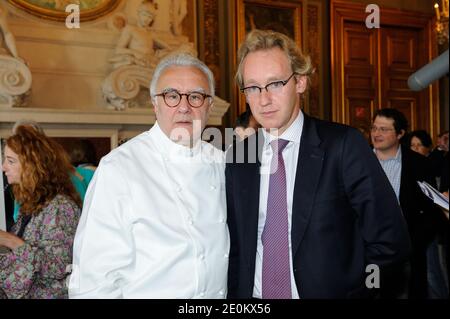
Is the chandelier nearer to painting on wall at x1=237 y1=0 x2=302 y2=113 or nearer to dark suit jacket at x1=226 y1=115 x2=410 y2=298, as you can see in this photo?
dark suit jacket at x1=226 y1=115 x2=410 y2=298

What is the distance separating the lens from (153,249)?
189cm

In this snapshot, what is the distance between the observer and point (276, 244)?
6.36ft

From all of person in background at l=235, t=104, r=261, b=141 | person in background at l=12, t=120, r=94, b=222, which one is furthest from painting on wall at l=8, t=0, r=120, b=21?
person in background at l=235, t=104, r=261, b=141

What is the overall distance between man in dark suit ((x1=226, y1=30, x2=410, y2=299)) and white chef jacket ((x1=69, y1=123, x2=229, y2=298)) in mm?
136

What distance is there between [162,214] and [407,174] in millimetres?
2414

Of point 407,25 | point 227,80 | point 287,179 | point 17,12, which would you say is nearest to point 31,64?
point 17,12

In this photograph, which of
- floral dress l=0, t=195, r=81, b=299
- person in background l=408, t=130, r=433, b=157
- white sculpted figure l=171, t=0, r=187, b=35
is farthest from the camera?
white sculpted figure l=171, t=0, r=187, b=35

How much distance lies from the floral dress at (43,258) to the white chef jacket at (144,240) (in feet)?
3.01

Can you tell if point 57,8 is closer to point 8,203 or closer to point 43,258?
point 8,203

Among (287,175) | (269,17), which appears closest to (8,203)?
(287,175)

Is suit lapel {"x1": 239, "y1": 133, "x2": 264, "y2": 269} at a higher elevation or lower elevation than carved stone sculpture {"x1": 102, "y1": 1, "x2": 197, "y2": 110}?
lower

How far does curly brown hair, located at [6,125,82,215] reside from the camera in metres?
2.96

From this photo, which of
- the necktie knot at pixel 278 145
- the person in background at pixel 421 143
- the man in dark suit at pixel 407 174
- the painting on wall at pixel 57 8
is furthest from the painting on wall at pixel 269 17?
the necktie knot at pixel 278 145

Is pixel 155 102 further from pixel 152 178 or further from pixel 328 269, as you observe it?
pixel 328 269
